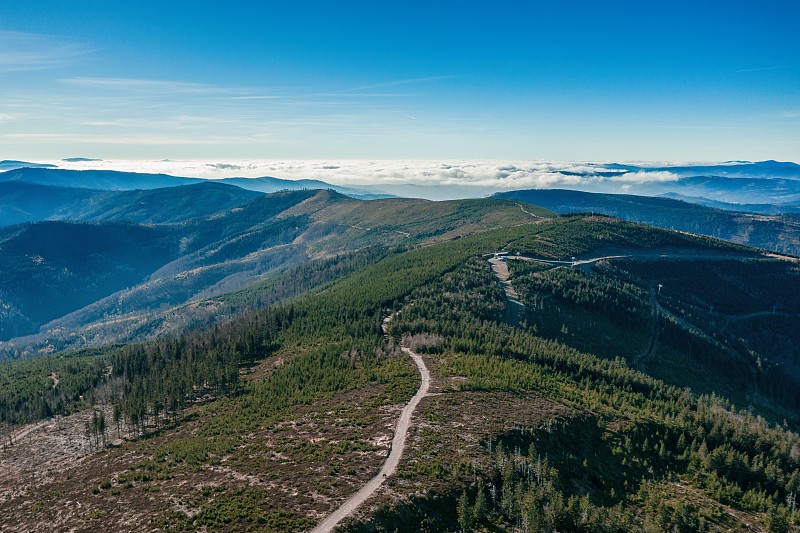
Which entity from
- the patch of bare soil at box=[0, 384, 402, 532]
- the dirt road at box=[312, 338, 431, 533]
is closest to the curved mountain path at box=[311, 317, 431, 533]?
the dirt road at box=[312, 338, 431, 533]

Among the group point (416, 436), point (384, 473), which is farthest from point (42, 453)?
point (416, 436)

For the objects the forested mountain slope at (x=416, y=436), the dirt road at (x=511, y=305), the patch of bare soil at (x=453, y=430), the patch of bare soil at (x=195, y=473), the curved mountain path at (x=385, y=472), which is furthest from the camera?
the dirt road at (x=511, y=305)

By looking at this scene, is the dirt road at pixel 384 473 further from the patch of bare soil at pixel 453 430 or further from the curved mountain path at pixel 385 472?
the patch of bare soil at pixel 453 430

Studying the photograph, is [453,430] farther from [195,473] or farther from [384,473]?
[195,473]

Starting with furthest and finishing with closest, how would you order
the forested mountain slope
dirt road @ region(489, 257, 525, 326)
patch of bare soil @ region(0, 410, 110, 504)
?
dirt road @ region(489, 257, 525, 326), patch of bare soil @ region(0, 410, 110, 504), the forested mountain slope

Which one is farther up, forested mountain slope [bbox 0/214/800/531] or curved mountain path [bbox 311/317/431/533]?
curved mountain path [bbox 311/317/431/533]

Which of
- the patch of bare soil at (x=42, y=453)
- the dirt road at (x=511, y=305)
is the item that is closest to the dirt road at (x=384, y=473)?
the patch of bare soil at (x=42, y=453)

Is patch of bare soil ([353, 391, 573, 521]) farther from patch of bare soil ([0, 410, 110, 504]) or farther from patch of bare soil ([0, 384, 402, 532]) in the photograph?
patch of bare soil ([0, 410, 110, 504])

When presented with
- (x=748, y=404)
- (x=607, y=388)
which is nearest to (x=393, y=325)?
(x=607, y=388)

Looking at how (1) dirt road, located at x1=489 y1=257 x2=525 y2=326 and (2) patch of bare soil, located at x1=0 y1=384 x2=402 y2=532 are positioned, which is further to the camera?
(1) dirt road, located at x1=489 y1=257 x2=525 y2=326
